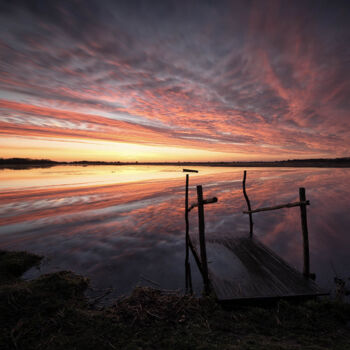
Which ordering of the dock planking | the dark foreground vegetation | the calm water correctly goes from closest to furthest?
the dark foreground vegetation
the dock planking
the calm water

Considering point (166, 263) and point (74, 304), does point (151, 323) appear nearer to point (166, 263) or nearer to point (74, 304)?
point (74, 304)

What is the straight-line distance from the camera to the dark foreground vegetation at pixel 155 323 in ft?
12.8

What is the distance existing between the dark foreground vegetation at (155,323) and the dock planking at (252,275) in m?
0.35

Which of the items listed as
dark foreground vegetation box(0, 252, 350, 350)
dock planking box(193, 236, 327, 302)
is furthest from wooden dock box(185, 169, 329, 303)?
dark foreground vegetation box(0, 252, 350, 350)

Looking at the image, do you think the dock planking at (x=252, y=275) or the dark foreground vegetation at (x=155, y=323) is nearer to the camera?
the dark foreground vegetation at (x=155, y=323)

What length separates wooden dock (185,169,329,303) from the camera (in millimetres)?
5555

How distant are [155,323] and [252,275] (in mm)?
3762

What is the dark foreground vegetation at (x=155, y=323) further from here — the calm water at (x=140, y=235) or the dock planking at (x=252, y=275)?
the calm water at (x=140, y=235)

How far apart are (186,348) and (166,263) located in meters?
5.08

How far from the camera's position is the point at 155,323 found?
4.56m

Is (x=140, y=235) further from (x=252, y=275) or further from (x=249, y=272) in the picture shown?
(x=252, y=275)

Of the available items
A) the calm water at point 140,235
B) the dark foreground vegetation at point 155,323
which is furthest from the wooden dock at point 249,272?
the calm water at point 140,235

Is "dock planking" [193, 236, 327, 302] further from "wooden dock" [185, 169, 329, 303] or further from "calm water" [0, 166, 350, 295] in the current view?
"calm water" [0, 166, 350, 295]

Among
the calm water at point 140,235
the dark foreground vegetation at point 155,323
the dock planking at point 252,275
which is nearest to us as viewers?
the dark foreground vegetation at point 155,323
